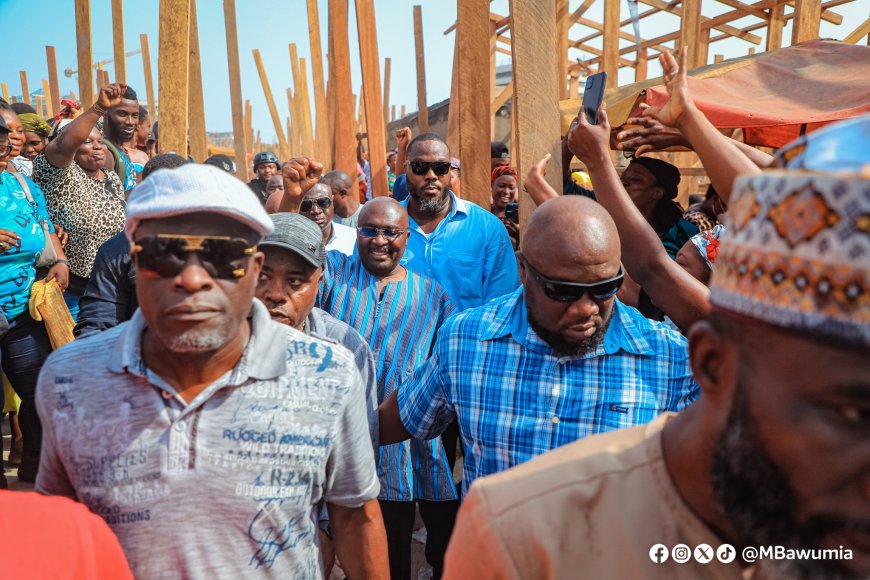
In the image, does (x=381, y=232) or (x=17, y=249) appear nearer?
(x=381, y=232)

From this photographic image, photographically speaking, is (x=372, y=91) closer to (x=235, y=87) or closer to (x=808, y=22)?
(x=235, y=87)

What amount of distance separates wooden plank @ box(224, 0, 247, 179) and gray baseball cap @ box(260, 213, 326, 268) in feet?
7.59

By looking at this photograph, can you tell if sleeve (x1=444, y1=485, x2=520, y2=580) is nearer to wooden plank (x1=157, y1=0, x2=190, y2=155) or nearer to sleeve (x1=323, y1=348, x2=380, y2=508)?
sleeve (x1=323, y1=348, x2=380, y2=508)

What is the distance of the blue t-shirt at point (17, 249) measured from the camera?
4109mm

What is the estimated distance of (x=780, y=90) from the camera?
17.2 feet

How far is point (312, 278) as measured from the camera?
2.69 m

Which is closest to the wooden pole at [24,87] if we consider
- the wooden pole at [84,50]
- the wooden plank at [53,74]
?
the wooden plank at [53,74]

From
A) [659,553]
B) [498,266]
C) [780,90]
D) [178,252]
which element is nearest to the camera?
[659,553]

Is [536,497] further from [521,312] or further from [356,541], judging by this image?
[521,312]

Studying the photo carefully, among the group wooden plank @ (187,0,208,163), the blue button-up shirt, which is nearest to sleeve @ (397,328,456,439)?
the blue button-up shirt

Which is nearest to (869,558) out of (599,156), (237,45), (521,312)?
(521,312)

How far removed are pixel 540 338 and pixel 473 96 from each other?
204cm

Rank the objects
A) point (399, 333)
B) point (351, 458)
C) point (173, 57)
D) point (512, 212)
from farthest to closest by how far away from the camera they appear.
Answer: point (512, 212) → point (399, 333) → point (173, 57) → point (351, 458)

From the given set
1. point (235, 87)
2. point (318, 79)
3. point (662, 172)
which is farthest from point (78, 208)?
point (662, 172)
